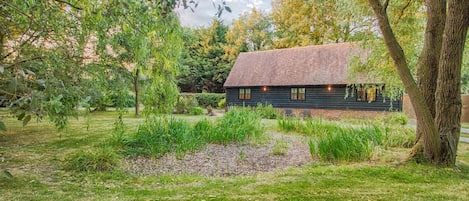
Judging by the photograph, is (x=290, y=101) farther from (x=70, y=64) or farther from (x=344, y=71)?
(x=70, y=64)

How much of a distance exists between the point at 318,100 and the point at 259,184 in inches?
596

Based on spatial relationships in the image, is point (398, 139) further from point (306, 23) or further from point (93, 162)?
point (306, 23)

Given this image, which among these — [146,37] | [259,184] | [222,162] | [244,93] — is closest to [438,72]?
[259,184]

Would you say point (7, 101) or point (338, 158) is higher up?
point (7, 101)

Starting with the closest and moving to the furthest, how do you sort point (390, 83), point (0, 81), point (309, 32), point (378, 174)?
1. point (0, 81)
2. point (378, 174)
3. point (390, 83)
4. point (309, 32)

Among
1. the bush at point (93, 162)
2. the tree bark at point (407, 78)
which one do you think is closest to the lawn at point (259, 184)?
the bush at point (93, 162)

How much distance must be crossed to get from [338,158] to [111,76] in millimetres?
4491

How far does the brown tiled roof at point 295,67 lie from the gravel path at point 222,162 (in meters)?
11.6

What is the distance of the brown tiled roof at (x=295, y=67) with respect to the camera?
58.2 feet

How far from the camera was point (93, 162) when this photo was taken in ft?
15.6

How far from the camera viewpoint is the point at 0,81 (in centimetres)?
199

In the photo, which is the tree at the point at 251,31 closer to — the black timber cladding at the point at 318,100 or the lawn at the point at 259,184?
the black timber cladding at the point at 318,100

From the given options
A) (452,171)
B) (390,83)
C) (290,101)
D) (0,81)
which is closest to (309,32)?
(290,101)

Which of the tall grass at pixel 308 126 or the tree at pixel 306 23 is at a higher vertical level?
the tree at pixel 306 23
